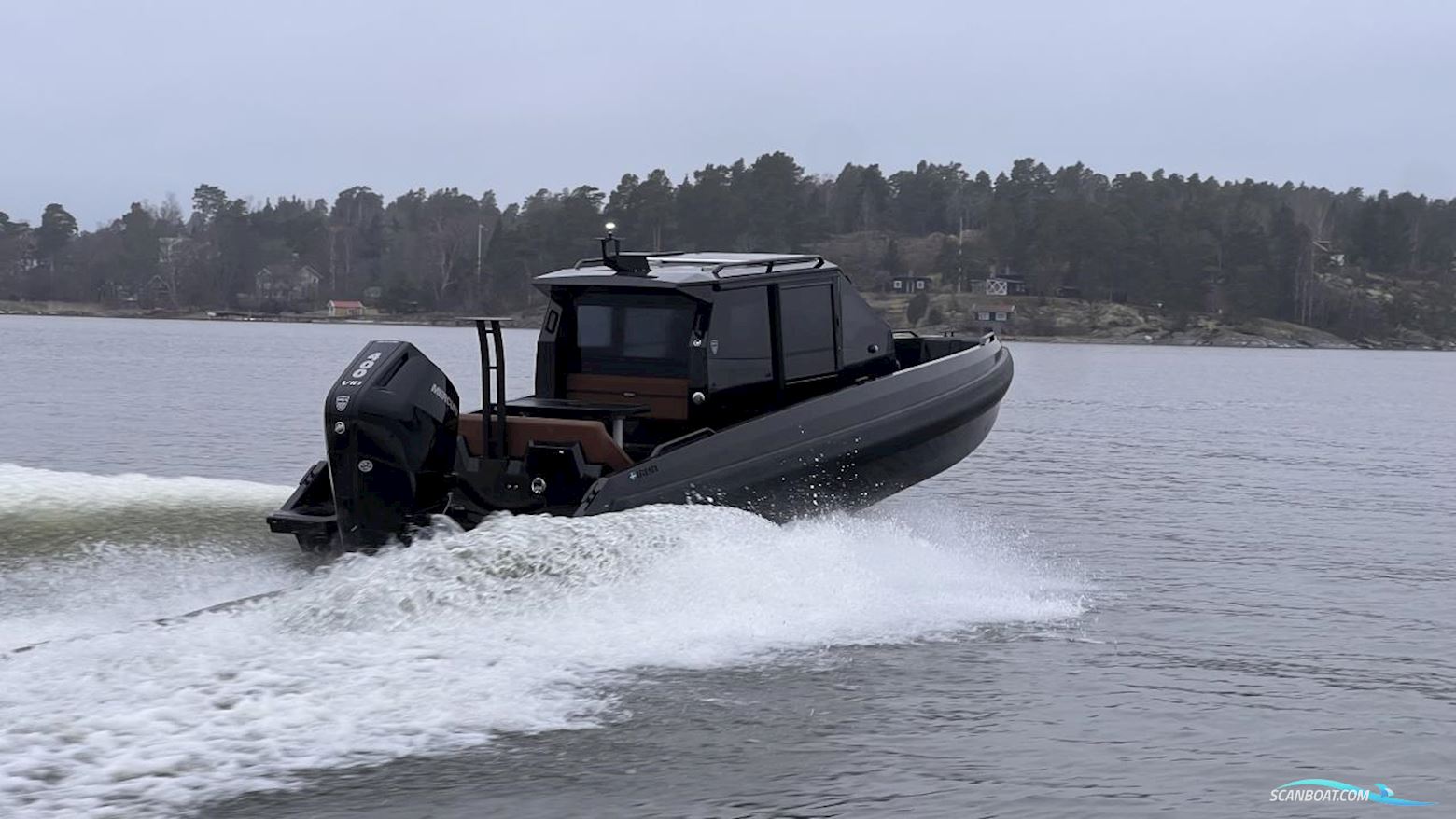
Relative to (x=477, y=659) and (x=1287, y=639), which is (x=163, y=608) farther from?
(x=1287, y=639)

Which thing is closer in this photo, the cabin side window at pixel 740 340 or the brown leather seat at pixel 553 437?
the brown leather seat at pixel 553 437

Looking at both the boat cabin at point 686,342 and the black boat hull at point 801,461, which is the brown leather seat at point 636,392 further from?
the black boat hull at point 801,461

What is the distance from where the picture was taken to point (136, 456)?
17750 mm

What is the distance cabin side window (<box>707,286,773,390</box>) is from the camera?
1058 cm

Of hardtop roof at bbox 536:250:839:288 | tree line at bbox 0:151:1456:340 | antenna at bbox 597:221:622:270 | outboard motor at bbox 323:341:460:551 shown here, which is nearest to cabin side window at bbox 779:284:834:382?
hardtop roof at bbox 536:250:839:288

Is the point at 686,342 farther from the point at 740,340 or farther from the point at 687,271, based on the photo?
the point at 687,271

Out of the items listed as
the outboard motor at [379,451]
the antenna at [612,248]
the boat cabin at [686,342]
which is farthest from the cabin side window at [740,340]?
the outboard motor at [379,451]

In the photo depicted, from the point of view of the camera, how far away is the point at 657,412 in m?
10.8

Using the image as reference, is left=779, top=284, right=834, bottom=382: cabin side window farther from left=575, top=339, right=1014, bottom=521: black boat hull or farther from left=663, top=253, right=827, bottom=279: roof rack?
left=575, top=339, right=1014, bottom=521: black boat hull

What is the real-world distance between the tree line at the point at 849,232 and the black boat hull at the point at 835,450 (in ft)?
270

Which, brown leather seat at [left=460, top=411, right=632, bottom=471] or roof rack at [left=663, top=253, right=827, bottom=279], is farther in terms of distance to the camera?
roof rack at [left=663, top=253, right=827, bottom=279]

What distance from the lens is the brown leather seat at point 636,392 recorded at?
10.7 meters

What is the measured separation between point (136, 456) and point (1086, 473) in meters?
11.0

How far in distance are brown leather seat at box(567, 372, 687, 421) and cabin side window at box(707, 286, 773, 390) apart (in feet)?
0.92
